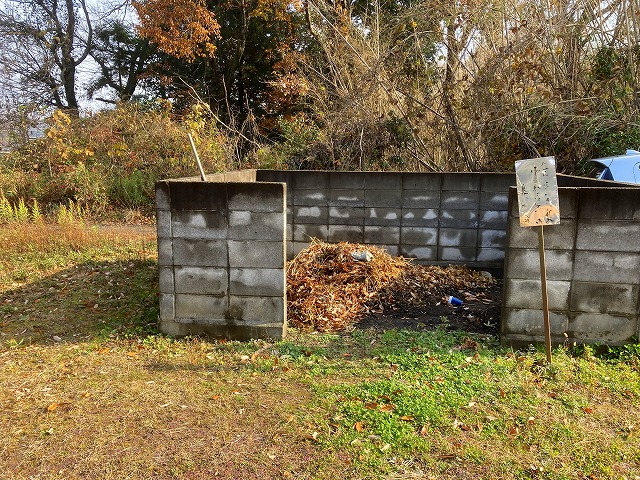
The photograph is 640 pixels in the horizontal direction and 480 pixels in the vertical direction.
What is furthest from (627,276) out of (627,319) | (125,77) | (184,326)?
(125,77)

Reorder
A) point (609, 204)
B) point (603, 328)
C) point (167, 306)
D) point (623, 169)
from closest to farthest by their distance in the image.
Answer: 1. point (609, 204)
2. point (603, 328)
3. point (167, 306)
4. point (623, 169)

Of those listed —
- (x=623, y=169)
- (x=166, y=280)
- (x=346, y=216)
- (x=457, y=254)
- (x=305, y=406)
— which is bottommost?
(x=305, y=406)

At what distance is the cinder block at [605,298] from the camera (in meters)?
3.88

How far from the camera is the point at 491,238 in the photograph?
6.41 m

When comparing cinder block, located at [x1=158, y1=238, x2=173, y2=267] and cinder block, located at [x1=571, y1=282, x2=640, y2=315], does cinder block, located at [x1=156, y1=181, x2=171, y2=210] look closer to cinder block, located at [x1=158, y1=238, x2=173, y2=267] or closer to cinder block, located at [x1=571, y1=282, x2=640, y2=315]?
cinder block, located at [x1=158, y1=238, x2=173, y2=267]

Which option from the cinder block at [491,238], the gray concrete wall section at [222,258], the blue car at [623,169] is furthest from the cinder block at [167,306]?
the blue car at [623,169]

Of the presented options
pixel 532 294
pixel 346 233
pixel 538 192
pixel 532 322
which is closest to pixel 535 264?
pixel 532 294

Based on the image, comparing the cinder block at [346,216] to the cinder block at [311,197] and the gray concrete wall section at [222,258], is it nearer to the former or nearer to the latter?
the cinder block at [311,197]

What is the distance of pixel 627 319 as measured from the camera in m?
3.91

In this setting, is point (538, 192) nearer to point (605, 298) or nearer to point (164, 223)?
point (605, 298)

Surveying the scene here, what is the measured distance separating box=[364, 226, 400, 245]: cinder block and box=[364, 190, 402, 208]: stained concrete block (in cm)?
32

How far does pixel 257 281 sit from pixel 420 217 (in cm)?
307

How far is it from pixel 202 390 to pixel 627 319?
336 centimetres

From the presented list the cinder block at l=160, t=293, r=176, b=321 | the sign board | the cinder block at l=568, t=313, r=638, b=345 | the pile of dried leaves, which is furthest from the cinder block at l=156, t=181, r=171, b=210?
the cinder block at l=568, t=313, r=638, b=345
